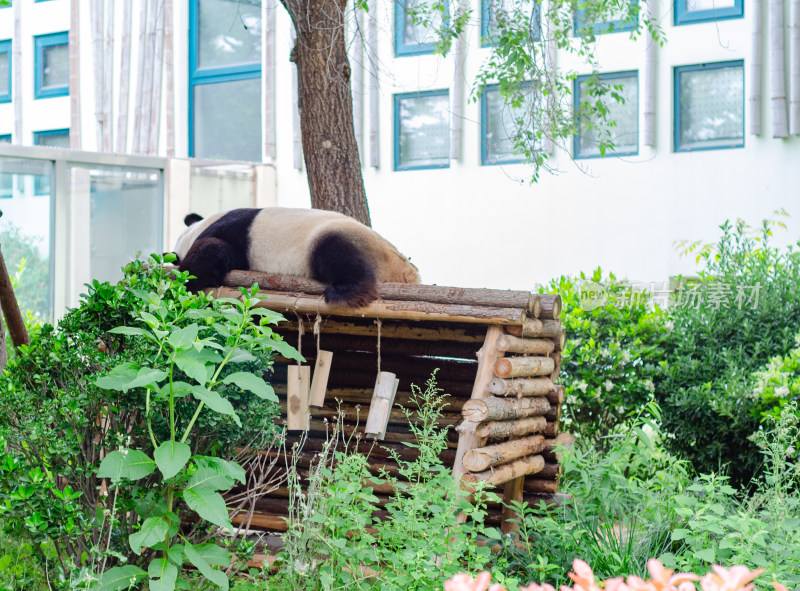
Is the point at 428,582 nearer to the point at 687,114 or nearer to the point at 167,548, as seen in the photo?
the point at 167,548

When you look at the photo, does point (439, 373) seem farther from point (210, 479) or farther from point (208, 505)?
point (208, 505)

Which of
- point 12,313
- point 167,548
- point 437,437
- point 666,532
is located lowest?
point 666,532

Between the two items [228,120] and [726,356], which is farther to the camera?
[228,120]

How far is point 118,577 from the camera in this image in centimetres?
304

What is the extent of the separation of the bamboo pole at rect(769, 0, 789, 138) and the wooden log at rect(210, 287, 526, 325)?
28.5 feet

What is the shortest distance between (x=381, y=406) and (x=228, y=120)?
41.4 ft

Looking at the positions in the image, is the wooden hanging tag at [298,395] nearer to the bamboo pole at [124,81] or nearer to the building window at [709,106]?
the building window at [709,106]

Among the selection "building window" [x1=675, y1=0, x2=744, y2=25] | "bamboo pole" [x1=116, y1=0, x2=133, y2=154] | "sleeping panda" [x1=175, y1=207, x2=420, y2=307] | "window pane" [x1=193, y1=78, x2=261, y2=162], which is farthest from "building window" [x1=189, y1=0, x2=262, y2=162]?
"sleeping panda" [x1=175, y1=207, x2=420, y2=307]

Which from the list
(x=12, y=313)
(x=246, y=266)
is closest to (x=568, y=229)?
(x=246, y=266)

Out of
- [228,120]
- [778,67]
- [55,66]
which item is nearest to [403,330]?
[778,67]

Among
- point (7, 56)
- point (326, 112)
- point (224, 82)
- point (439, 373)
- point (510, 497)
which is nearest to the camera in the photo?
point (510, 497)

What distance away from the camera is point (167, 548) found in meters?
3.08

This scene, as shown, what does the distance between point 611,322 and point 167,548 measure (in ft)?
16.5

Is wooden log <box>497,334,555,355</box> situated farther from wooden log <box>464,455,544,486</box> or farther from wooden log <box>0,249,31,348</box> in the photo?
wooden log <box>0,249,31,348</box>
